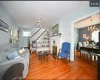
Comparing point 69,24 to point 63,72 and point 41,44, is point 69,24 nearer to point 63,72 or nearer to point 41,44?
point 63,72

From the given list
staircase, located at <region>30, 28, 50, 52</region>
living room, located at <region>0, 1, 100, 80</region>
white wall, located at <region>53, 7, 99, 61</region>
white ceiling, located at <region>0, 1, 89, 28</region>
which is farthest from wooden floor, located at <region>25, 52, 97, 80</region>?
staircase, located at <region>30, 28, 50, 52</region>

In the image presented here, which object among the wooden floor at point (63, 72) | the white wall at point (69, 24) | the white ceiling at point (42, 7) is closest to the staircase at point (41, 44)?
the white wall at point (69, 24)

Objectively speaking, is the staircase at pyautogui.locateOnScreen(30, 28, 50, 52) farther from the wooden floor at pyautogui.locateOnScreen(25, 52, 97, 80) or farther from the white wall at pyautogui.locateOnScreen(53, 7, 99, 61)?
the wooden floor at pyautogui.locateOnScreen(25, 52, 97, 80)

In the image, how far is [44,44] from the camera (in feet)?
23.3

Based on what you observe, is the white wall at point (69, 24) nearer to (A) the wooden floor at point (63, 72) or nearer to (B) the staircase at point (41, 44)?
(A) the wooden floor at point (63, 72)

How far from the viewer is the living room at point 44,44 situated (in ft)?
6.65

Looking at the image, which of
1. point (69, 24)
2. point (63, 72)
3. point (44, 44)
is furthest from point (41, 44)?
point (63, 72)

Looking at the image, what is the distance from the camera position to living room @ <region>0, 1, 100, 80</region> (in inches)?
79.8

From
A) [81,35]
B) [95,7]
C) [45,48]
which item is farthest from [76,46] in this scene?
[95,7]

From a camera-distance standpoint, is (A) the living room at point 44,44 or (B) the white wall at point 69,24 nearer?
(A) the living room at point 44,44

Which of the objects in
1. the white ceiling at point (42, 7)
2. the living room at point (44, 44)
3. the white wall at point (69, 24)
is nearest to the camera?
the living room at point (44, 44)

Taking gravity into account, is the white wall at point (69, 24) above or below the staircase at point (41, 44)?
above

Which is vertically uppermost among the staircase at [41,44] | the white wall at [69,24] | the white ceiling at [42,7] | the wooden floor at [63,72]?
the white ceiling at [42,7]

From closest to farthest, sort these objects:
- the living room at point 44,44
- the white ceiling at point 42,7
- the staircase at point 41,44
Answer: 1. the living room at point 44,44
2. the white ceiling at point 42,7
3. the staircase at point 41,44
